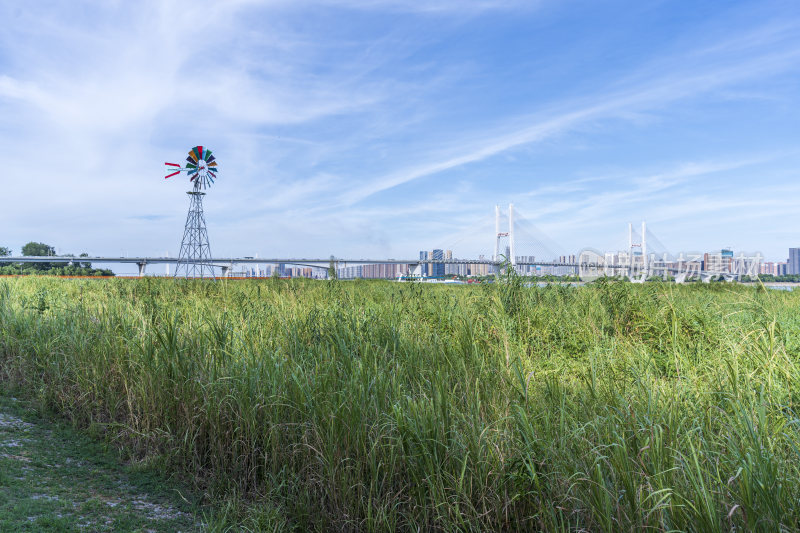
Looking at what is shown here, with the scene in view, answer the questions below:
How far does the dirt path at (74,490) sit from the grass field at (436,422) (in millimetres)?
208

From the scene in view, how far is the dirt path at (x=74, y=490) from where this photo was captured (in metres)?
2.49

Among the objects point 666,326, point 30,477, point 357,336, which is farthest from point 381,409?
point 666,326

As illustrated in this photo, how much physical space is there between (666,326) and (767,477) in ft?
12.7

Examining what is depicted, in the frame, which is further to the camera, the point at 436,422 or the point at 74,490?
the point at 74,490

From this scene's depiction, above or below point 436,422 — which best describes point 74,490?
below

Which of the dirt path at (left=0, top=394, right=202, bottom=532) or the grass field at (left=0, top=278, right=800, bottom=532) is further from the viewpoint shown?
the dirt path at (left=0, top=394, right=202, bottom=532)

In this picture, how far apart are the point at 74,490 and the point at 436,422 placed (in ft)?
7.95

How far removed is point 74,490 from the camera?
9.47 feet

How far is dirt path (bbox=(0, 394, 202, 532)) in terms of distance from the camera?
2494 mm

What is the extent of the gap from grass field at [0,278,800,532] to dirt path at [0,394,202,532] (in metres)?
0.21

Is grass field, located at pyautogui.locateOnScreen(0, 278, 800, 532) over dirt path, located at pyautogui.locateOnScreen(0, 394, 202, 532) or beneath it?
over

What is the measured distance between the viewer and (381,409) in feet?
9.76

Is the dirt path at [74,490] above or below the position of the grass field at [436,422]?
below

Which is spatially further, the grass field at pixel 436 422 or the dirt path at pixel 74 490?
the dirt path at pixel 74 490
